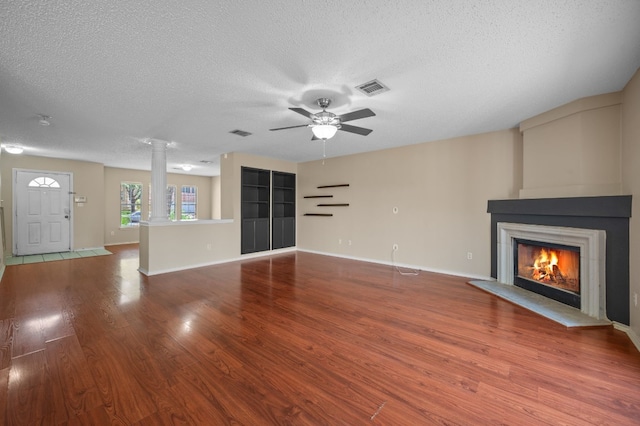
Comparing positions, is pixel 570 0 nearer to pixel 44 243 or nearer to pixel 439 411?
pixel 439 411

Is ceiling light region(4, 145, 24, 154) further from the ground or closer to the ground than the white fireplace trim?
further from the ground

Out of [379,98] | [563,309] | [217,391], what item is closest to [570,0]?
[379,98]

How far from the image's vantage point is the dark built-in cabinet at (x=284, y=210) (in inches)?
282

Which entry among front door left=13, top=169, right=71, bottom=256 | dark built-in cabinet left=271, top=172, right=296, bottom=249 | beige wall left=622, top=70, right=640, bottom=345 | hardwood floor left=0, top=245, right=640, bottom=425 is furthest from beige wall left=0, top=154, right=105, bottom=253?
beige wall left=622, top=70, right=640, bottom=345

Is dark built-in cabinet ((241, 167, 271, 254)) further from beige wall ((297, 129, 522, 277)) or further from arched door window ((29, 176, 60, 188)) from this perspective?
arched door window ((29, 176, 60, 188))

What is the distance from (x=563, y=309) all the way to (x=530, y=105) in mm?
2600

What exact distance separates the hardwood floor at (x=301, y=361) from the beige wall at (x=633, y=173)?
0.44 m

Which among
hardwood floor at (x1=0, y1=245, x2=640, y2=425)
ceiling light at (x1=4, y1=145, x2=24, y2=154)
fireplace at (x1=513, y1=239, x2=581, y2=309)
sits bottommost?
hardwood floor at (x1=0, y1=245, x2=640, y2=425)

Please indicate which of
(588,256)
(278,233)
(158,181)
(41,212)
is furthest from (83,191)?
(588,256)

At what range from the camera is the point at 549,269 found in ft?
11.8

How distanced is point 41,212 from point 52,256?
4.08 feet

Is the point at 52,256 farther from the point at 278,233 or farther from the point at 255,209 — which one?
the point at 278,233

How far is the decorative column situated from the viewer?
5.04 m

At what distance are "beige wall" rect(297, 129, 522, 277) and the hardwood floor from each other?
1303 mm
